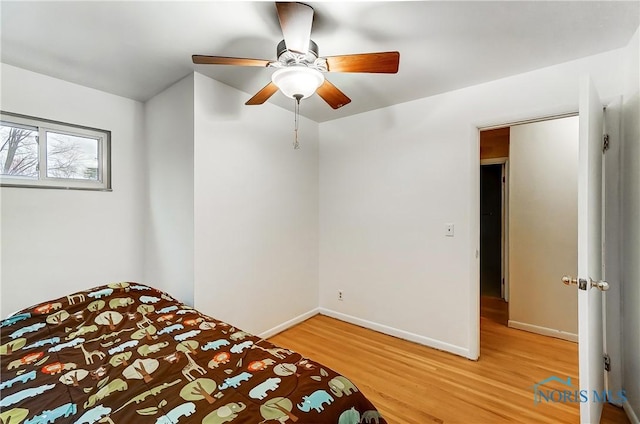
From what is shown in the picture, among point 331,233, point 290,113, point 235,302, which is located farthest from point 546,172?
point 235,302

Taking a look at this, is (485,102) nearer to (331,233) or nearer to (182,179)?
(331,233)

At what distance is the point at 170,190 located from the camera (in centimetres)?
236

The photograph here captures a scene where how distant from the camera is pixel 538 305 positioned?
2.87m

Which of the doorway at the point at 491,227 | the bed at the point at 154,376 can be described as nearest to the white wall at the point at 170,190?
the bed at the point at 154,376

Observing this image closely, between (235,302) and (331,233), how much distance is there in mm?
1376

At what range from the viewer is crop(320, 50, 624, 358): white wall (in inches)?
84.9

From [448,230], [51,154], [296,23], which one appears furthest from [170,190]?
[448,230]

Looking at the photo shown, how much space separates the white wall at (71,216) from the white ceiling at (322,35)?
188 millimetres

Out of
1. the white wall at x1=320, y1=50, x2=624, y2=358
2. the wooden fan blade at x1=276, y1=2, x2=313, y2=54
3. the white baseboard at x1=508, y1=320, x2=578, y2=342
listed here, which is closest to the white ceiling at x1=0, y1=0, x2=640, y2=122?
the wooden fan blade at x1=276, y1=2, x2=313, y2=54

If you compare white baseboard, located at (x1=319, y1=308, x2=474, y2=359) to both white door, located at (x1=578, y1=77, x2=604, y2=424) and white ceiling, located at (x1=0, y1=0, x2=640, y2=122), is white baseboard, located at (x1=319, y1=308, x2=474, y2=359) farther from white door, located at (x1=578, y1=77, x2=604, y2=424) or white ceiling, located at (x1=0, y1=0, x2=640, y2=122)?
white ceiling, located at (x1=0, y1=0, x2=640, y2=122)

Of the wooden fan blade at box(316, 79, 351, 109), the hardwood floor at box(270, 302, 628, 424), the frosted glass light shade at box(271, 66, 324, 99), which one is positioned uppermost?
the wooden fan blade at box(316, 79, 351, 109)

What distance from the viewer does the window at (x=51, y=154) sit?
6.56ft

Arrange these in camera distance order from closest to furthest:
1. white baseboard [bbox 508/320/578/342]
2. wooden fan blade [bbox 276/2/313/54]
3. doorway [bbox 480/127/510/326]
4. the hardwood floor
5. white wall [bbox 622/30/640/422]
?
wooden fan blade [bbox 276/2/313/54]
white wall [bbox 622/30/640/422]
the hardwood floor
white baseboard [bbox 508/320/578/342]
doorway [bbox 480/127/510/326]

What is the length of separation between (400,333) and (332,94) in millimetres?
2364
